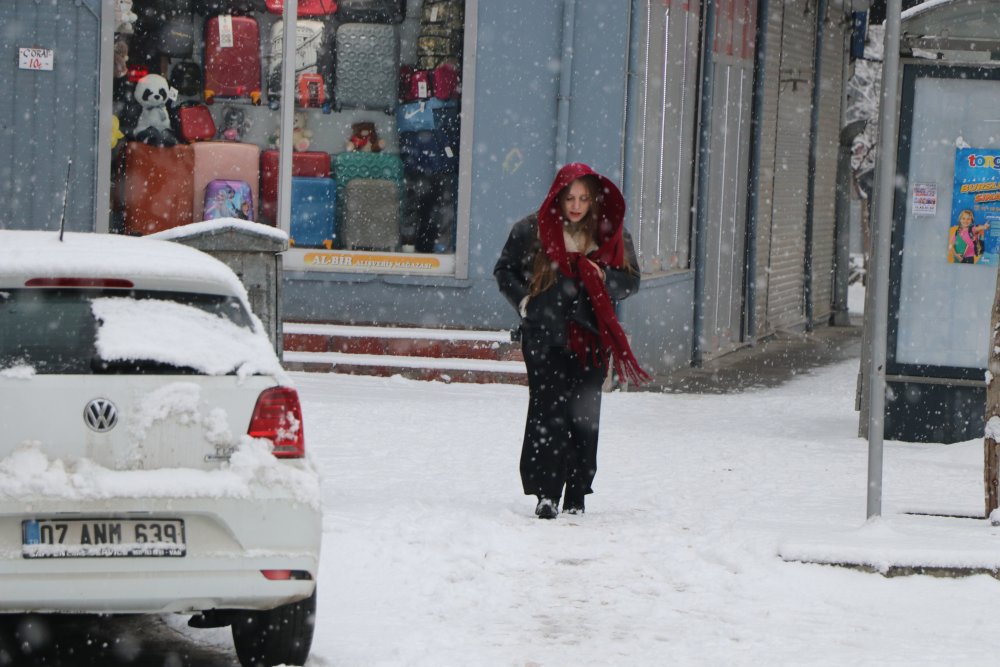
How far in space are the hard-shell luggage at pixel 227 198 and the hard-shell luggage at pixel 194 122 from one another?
0.42 meters

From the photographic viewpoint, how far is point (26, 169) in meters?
14.2

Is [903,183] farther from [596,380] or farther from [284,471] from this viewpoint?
[284,471]

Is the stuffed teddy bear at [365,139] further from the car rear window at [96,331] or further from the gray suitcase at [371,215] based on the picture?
the car rear window at [96,331]

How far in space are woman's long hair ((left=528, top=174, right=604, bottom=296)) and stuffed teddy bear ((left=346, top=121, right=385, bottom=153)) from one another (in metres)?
6.80

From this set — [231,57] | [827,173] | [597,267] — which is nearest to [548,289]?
[597,267]

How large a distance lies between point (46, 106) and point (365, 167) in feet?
8.81

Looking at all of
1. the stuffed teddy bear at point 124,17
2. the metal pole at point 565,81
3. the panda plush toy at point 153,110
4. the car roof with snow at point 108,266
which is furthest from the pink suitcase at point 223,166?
the car roof with snow at point 108,266

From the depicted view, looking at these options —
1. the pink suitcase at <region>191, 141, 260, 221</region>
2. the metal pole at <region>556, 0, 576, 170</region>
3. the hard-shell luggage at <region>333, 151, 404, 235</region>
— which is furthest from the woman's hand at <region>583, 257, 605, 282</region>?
the pink suitcase at <region>191, 141, 260, 221</region>

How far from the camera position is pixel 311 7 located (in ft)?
48.2

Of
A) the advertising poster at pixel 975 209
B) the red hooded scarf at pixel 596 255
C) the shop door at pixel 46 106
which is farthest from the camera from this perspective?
the shop door at pixel 46 106

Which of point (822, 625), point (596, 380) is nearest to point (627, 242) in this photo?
point (596, 380)

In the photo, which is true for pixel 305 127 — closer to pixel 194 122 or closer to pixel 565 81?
pixel 194 122

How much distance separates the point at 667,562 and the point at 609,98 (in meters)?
7.24

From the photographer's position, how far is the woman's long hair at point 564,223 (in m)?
8.21
